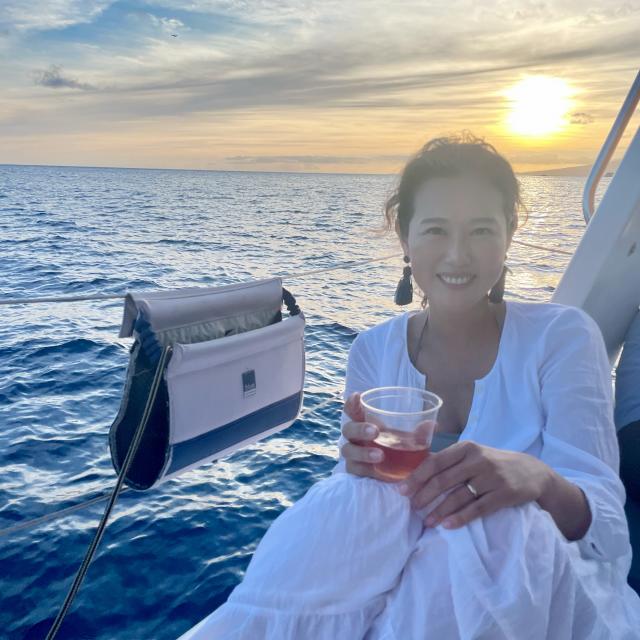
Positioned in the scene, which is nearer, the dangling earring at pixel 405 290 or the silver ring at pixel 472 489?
the silver ring at pixel 472 489

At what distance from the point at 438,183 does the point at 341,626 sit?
38.8 inches

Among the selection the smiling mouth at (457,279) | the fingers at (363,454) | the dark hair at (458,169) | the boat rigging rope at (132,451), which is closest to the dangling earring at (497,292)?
the dark hair at (458,169)

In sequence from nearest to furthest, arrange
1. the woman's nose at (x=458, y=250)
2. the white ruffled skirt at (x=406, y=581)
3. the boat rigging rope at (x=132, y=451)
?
the white ruffled skirt at (x=406, y=581), the woman's nose at (x=458, y=250), the boat rigging rope at (x=132, y=451)

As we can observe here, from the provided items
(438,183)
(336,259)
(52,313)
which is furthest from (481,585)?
(336,259)

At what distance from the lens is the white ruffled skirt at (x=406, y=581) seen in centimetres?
103

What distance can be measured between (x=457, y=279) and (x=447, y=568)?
0.69 meters

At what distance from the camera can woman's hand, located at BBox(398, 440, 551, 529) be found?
1.11 meters

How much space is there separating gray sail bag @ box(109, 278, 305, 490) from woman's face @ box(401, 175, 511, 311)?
0.59m

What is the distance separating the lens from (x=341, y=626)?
1.12 meters

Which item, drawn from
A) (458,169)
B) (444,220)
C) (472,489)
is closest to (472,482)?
(472,489)

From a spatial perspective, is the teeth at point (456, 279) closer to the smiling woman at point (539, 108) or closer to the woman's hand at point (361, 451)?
the woman's hand at point (361, 451)

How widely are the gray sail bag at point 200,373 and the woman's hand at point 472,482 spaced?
0.77 metres

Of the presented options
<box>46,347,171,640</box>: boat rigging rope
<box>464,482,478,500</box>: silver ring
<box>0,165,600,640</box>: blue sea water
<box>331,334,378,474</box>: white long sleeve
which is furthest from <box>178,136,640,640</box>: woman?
<box>46,347,171,640</box>: boat rigging rope

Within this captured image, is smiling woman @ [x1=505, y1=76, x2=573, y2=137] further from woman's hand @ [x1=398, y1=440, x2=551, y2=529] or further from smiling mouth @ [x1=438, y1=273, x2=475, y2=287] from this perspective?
woman's hand @ [x1=398, y1=440, x2=551, y2=529]
